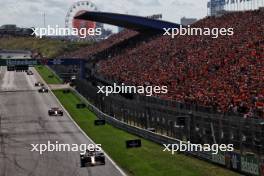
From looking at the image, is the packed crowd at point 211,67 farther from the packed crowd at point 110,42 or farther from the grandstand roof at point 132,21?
the packed crowd at point 110,42

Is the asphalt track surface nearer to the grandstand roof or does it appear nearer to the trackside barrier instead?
the trackside barrier

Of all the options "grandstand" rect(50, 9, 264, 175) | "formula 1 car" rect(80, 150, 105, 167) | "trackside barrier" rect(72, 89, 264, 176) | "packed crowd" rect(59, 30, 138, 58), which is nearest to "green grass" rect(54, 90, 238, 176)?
"trackside barrier" rect(72, 89, 264, 176)

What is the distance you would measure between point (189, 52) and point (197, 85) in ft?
61.6

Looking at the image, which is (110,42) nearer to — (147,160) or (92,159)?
(147,160)

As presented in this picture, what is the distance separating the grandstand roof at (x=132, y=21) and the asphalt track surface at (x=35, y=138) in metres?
27.2

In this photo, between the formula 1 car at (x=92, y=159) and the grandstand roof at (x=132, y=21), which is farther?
the grandstand roof at (x=132, y=21)

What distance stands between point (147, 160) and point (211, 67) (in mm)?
21946

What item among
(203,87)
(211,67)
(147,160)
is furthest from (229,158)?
(211,67)

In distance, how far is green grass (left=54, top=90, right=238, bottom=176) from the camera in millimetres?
28748

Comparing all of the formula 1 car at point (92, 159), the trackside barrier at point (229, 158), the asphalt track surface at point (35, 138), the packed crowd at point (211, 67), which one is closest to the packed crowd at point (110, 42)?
the packed crowd at point (211, 67)

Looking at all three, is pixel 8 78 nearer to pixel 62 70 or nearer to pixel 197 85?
pixel 62 70

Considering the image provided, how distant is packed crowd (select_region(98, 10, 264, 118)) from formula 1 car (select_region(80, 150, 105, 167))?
8.07m

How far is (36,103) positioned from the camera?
242 ft

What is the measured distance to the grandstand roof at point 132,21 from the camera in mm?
102412
